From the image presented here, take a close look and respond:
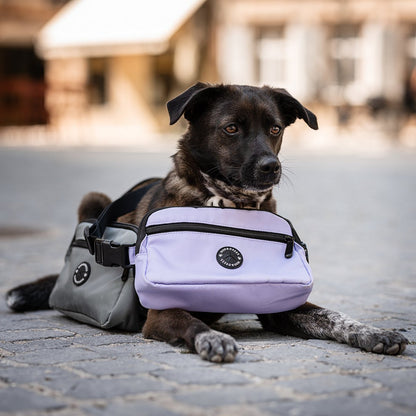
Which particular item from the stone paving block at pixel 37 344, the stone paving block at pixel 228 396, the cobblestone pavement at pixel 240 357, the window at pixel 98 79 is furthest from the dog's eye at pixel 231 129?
the window at pixel 98 79

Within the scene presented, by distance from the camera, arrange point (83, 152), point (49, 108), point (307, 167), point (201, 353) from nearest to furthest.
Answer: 1. point (201, 353)
2. point (307, 167)
3. point (83, 152)
4. point (49, 108)

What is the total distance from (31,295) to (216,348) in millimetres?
1748

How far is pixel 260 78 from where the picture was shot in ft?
92.2

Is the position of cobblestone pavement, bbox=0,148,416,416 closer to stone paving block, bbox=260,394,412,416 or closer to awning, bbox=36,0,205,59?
stone paving block, bbox=260,394,412,416

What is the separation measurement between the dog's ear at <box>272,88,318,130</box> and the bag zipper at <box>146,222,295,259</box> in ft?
2.49

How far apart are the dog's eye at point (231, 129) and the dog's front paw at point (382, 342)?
118 cm

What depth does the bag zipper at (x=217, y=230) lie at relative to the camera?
4.00 meters

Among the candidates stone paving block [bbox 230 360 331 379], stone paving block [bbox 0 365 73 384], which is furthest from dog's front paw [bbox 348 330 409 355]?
stone paving block [bbox 0 365 73 384]

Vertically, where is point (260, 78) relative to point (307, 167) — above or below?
above

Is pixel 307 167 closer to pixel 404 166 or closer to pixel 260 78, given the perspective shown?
pixel 404 166

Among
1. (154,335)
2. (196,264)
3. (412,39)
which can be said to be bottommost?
(154,335)

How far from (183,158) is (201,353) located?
123 cm

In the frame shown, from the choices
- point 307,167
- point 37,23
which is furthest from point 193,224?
point 37,23

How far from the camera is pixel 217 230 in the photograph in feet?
13.1
